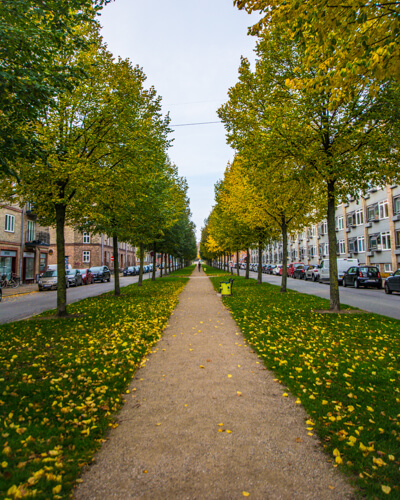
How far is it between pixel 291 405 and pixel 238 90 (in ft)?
39.3

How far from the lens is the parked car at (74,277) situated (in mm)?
31266

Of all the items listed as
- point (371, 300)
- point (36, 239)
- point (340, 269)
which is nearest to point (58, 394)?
point (371, 300)

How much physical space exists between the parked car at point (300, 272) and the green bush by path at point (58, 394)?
33.1 m

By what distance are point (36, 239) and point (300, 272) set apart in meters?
29.5

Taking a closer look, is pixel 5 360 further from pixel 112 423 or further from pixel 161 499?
pixel 161 499

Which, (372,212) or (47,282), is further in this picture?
(372,212)

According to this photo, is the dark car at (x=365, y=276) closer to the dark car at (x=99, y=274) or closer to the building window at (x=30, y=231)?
the dark car at (x=99, y=274)

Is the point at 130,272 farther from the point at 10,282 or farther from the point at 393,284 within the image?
the point at 393,284

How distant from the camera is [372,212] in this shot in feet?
129

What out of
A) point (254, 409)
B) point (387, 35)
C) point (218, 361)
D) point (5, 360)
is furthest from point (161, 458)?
point (387, 35)

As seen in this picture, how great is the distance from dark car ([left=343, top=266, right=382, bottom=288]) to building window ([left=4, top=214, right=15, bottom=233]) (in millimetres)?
29886

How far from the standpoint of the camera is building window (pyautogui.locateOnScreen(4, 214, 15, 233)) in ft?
108

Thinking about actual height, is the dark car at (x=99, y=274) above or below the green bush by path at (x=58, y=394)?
above

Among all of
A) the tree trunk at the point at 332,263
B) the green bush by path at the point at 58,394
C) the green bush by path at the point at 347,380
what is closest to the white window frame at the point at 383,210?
the tree trunk at the point at 332,263
